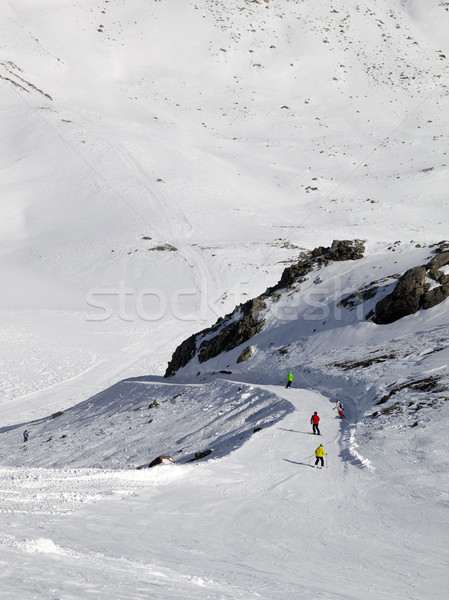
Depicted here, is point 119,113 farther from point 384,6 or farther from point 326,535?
point 326,535

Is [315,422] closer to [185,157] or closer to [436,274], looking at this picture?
[436,274]

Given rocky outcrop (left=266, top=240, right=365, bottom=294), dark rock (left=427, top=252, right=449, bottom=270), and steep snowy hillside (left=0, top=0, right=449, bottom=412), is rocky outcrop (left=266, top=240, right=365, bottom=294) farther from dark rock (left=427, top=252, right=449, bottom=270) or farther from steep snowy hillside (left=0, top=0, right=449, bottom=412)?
steep snowy hillside (left=0, top=0, right=449, bottom=412)

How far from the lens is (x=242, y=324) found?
3178 cm

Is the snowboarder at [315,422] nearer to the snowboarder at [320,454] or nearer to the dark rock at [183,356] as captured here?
the snowboarder at [320,454]

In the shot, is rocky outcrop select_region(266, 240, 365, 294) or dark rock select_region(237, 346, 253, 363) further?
rocky outcrop select_region(266, 240, 365, 294)

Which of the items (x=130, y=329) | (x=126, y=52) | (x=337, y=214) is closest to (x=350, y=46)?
(x=126, y=52)

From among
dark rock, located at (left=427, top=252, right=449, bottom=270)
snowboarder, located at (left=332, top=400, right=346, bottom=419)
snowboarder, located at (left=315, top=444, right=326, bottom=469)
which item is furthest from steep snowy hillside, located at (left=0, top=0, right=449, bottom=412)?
snowboarder, located at (left=315, top=444, right=326, bottom=469)

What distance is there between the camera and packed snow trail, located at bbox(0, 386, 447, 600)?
23.9 ft

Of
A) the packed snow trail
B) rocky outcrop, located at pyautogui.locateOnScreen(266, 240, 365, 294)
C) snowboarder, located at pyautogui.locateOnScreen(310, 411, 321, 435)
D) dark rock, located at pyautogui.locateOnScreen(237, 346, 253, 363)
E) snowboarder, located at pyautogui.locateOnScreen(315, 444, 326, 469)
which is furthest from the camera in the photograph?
rocky outcrop, located at pyautogui.locateOnScreen(266, 240, 365, 294)

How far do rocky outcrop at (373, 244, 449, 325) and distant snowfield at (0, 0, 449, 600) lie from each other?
29.5 inches

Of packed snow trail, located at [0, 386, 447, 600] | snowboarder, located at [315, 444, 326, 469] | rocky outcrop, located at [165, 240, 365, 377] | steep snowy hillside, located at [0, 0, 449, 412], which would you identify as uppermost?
steep snowy hillside, located at [0, 0, 449, 412]

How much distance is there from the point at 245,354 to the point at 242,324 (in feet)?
10.2

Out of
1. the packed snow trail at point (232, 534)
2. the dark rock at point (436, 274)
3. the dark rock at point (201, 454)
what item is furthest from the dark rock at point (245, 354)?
the packed snow trail at point (232, 534)

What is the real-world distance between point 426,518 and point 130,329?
1374 inches
